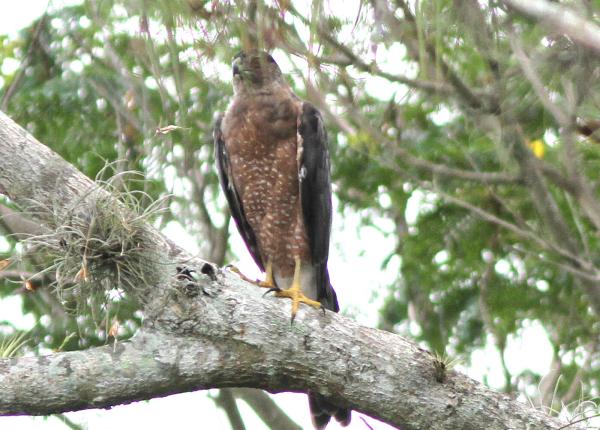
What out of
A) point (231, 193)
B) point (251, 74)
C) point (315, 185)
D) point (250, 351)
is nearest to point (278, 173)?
point (315, 185)

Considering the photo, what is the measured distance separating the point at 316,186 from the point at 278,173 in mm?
224

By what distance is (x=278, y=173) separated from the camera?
5.40 m

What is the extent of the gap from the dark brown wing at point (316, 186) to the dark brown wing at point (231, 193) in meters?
0.40

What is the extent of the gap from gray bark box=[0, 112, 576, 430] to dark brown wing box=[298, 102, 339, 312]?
1.64m

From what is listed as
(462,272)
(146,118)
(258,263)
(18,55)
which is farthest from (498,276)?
(18,55)

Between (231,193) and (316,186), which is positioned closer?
(316,186)

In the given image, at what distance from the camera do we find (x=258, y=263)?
584 centimetres

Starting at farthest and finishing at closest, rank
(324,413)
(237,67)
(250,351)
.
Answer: (237,67) < (324,413) < (250,351)

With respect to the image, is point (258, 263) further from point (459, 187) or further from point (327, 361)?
point (327, 361)

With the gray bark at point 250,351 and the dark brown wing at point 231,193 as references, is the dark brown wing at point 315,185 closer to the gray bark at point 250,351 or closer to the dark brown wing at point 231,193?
the dark brown wing at point 231,193

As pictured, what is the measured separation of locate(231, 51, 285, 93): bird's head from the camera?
553 centimetres

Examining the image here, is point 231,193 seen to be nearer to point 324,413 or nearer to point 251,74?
point 251,74

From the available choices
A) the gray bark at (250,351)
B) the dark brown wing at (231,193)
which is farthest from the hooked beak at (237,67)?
the gray bark at (250,351)

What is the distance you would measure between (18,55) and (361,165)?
2373 mm
